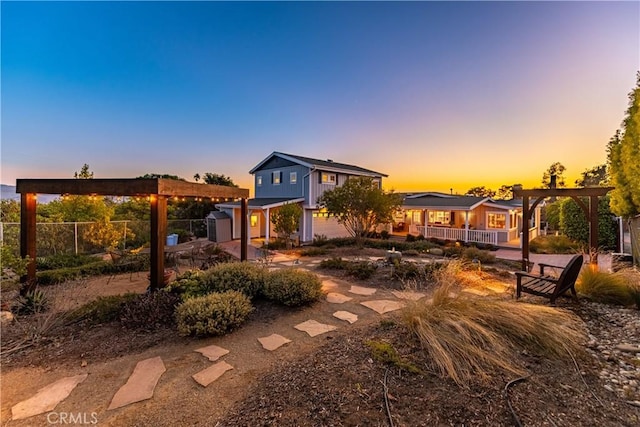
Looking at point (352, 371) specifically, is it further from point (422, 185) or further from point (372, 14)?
point (422, 185)

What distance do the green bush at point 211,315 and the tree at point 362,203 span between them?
863cm

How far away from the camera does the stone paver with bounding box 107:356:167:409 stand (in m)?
2.35

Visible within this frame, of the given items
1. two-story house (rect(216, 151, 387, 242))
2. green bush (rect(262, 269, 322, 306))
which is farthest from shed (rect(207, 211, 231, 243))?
green bush (rect(262, 269, 322, 306))

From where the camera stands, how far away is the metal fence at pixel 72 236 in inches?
344

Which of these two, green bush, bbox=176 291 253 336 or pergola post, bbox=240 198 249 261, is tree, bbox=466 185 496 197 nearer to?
pergola post, bbox=240 198 249 261

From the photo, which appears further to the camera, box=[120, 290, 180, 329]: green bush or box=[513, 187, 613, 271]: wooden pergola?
box=[513, 187, 613, 271]: wooden pergola

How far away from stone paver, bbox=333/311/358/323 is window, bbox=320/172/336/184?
12.1 metres

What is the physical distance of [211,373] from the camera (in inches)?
107

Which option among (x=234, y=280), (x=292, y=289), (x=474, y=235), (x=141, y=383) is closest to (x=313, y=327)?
(x=292, y=289)

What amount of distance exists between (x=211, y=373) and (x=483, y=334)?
289cm

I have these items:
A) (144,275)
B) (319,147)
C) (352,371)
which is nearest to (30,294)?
(144,275)

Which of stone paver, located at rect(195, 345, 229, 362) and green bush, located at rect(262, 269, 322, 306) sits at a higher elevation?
green bush, located at rect(262, 269, 322, 306)

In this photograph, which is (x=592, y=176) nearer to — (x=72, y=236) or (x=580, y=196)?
(x=580, y=196)

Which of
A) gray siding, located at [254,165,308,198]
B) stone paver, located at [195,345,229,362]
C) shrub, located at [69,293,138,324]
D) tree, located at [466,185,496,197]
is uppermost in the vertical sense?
tree, located at [466,185,496,197]
